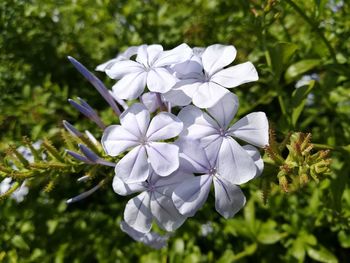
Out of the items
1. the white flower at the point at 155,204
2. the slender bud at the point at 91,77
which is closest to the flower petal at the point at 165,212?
the white flower at the point at 155,204

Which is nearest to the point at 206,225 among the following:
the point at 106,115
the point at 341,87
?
the point at 106,115

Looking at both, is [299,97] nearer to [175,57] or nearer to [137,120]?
[175,57]

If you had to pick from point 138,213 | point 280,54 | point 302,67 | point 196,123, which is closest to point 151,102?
point 196,123

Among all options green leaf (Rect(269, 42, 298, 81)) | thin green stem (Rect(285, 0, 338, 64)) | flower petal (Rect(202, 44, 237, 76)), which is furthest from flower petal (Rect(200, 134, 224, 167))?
thin green stem (Rect(285, 0, 338, 64))

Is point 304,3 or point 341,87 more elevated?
point 304,3

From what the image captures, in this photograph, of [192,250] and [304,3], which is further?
[192,250]

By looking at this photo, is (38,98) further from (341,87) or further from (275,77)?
(341,87)
